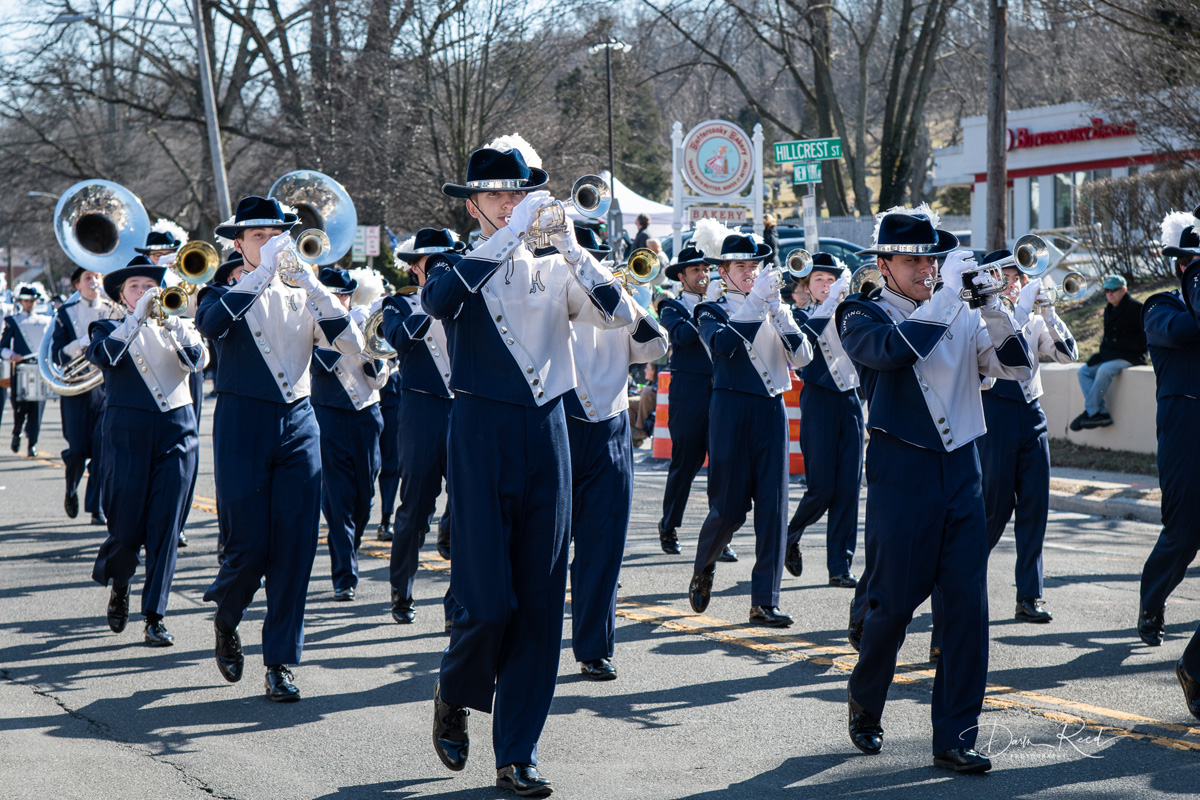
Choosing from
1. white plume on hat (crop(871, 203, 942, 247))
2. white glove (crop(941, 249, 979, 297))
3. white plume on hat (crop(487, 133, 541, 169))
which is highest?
white plume on hat (crop(487, 133, 541, 169))

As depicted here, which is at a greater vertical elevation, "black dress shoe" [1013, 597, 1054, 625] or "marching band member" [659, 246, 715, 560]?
"marching band member" [659, 246, 715, 560]

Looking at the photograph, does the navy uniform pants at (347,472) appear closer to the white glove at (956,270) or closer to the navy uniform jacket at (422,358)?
the navy uniform jacket at (422,358)

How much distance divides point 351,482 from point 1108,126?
92.2 ft

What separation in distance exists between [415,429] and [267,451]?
70.3 inches

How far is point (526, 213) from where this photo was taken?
4547 millimetres

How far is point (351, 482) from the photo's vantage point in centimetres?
849

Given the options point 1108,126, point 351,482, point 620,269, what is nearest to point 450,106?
point 1108,126

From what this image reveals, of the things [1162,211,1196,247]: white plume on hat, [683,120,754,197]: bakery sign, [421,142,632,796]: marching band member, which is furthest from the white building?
[421,142,632,796]: marching band member

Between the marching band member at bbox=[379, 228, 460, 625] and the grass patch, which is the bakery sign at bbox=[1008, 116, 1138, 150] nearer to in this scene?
the grass patch

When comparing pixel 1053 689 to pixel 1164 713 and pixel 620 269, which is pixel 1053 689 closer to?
pixel 1164 713

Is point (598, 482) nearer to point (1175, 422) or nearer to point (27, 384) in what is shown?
point (1175, 422)

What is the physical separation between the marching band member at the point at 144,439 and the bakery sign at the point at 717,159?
1082 cm

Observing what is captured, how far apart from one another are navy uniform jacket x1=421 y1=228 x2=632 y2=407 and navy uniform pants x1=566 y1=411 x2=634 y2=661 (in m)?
1.43

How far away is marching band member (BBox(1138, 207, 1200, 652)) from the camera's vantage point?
6.49 metres
